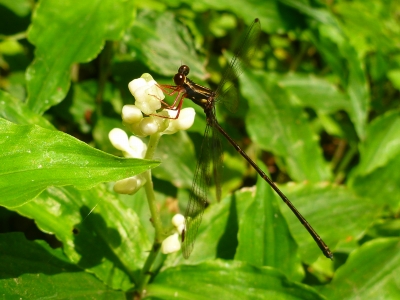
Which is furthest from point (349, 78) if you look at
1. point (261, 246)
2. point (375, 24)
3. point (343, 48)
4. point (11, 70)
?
point (11, 70)

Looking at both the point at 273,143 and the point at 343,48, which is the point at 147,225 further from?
the point at 343,48

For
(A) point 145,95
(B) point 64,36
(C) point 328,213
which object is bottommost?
(C) point 328,213

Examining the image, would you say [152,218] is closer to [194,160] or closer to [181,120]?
[181,120]

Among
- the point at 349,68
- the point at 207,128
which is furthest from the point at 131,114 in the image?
the point at 349,68

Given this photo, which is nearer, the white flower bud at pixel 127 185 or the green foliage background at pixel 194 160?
the white flower bud at pixel 127 185

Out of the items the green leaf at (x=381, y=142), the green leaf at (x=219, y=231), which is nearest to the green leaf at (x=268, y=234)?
the green leaf at (x=219, y=231)

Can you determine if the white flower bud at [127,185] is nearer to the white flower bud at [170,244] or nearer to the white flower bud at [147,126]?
the white flower bud at [147,126]
